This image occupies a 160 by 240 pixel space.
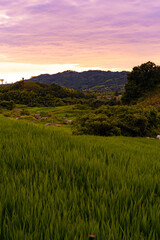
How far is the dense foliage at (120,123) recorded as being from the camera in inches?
589

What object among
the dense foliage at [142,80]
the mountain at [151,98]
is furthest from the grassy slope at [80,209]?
the dense foliage at [142,80]

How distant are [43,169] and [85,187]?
79 centimetres

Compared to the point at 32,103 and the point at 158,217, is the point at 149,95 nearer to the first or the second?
the point at 158,217

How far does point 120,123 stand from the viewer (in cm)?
1573

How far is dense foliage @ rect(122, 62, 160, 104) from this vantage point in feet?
167

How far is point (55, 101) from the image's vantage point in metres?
115

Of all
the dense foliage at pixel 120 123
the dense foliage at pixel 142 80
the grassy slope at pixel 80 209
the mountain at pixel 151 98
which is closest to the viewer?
the grassy slope at pixel 80 209

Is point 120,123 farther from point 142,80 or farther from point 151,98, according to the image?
point 142,80

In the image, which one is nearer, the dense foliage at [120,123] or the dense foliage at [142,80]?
→ the dense foliage at [120,123]

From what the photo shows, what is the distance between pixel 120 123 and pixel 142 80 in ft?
131

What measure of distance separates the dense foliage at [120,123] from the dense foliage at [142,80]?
3415 cm

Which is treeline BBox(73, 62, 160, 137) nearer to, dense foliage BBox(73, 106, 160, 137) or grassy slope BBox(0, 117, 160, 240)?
dense foliage BBox(73, 106, 160, 137)

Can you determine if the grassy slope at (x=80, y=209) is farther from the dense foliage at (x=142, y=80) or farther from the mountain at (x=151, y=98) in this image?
the dense foliage at (x=142, y=80)

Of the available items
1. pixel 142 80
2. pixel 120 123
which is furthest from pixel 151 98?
pixel 120 123
